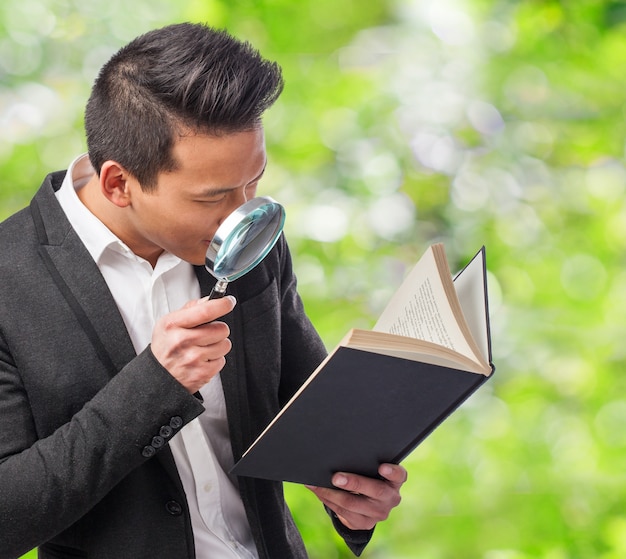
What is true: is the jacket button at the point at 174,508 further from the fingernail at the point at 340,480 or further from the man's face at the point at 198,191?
the man's face at the point at 198,191

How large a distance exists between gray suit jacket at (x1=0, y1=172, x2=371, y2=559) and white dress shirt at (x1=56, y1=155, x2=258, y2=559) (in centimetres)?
3

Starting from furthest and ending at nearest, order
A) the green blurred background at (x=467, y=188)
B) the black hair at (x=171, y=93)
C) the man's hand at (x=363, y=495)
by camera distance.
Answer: the green blurred background at (x=467, y=188), the man's hand at (x=363, y=495), the black hair at (x=171, y=93)

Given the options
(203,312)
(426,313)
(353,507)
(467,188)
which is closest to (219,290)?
(203,312)

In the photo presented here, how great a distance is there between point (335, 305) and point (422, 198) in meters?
0.44

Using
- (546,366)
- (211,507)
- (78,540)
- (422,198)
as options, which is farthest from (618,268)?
(78,540)

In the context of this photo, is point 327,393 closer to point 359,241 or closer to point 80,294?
point 80,294

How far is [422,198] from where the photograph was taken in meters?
2.76

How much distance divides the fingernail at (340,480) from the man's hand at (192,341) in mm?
260

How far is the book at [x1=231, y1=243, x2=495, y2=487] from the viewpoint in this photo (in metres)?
1.06

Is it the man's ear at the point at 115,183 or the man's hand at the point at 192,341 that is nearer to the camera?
the man's hand at the point at 192,341

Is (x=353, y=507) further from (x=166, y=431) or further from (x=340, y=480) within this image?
(x=166, y=431)

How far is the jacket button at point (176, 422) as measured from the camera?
113 cm

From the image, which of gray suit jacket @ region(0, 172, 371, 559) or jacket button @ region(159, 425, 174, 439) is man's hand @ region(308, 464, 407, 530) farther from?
jacket button @ region(159, 425, 174, 439)

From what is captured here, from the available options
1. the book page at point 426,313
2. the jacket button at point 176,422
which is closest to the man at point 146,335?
the jacket button at point 176,422
